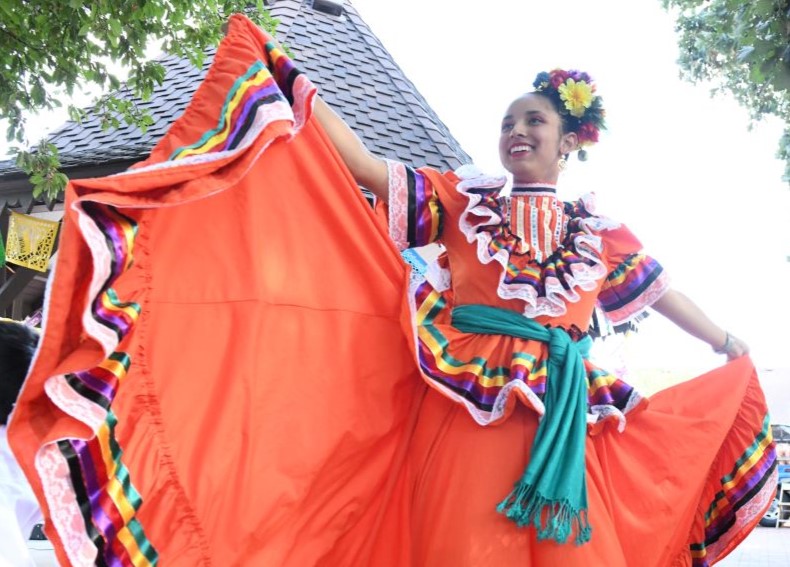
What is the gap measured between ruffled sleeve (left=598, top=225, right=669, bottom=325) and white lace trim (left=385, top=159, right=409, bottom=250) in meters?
0.61

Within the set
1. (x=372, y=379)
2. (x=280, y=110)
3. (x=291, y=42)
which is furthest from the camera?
(x=291, y=42)

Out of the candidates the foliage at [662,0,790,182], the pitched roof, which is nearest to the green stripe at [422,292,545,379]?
the foliage at [662,0,790,182]

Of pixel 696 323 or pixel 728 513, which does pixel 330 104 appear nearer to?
pixel 696 323

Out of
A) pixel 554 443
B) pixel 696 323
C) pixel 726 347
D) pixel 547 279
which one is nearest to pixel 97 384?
pixel 554 443

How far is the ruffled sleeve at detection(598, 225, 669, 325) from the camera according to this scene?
242 centimetres

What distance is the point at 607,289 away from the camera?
244 centimetres

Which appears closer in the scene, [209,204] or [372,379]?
[209,204]

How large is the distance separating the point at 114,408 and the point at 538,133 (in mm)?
1420

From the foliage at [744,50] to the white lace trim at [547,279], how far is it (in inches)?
36.8

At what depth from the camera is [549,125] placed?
2420 millimetres

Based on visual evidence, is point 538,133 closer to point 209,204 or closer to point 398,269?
point 398,269

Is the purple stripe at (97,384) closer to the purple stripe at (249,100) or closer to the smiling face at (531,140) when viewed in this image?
the purple stripe at (249,100)

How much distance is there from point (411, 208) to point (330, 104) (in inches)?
270

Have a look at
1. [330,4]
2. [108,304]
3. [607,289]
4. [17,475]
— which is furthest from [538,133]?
[330,4]
